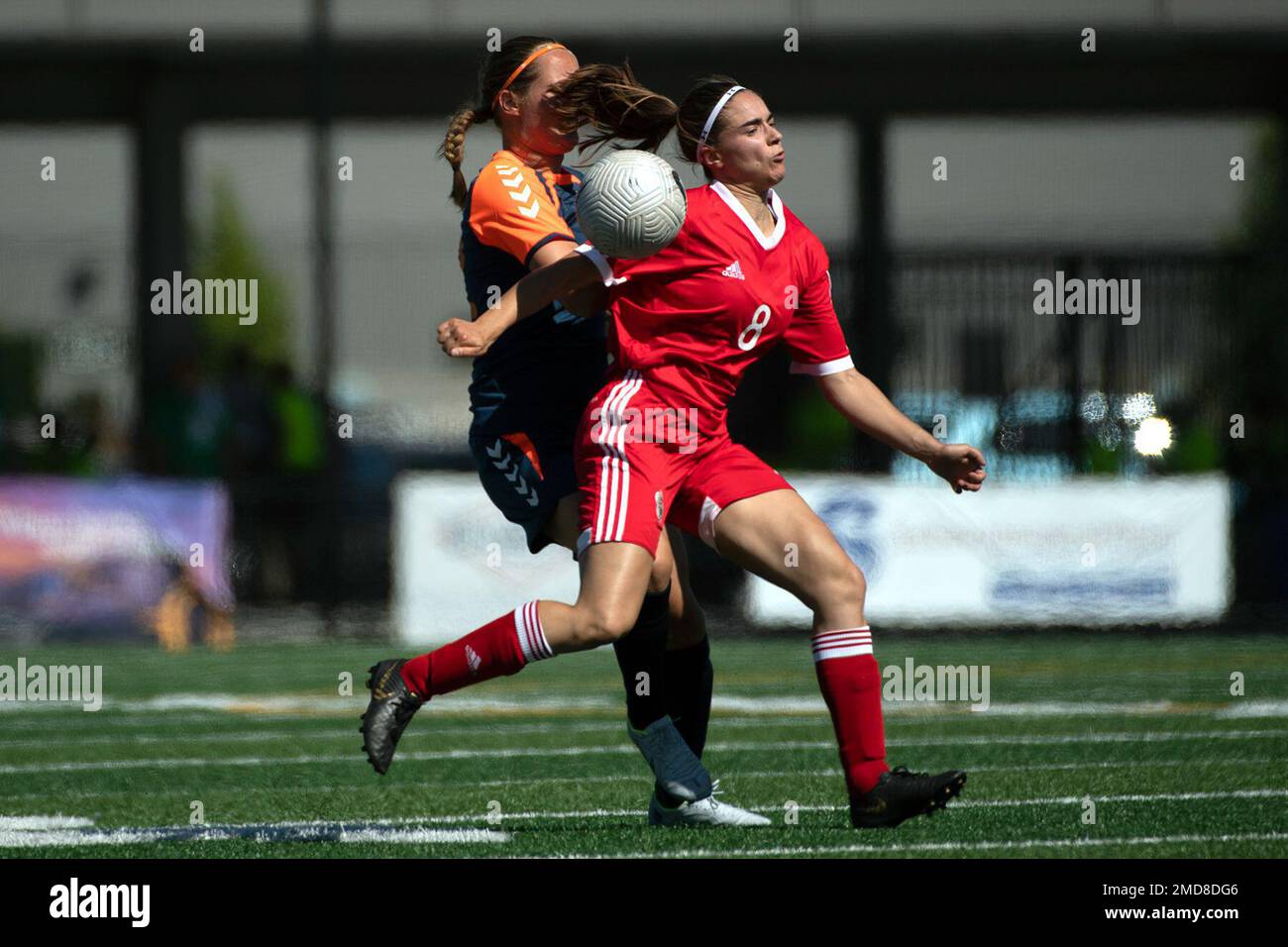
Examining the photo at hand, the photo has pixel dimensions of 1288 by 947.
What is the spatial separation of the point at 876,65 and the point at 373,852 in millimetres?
19041

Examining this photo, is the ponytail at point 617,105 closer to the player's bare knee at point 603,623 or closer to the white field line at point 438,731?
the player's bare knee at point 603,623

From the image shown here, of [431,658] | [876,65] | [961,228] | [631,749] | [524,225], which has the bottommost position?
[631,749]

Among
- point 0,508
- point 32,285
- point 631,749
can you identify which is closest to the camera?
point 631,749

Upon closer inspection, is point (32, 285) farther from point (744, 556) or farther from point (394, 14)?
point (744, 556)

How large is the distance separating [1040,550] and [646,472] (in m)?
10.3

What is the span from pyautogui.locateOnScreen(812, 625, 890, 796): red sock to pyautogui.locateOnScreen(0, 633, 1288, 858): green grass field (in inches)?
8.3

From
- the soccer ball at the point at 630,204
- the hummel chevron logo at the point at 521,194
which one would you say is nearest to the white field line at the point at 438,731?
the hummel chevron logo at the point at 521,194

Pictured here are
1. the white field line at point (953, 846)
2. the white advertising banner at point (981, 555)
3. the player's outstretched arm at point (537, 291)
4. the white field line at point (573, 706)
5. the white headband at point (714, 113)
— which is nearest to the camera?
the white field line at point (953, 846)

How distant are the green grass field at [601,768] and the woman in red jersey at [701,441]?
0.40 metres

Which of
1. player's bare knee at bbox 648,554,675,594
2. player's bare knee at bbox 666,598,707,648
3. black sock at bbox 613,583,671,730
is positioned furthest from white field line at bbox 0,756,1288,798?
player's bare knee at bbox 648,554,675,594

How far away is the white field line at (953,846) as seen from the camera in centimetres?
501

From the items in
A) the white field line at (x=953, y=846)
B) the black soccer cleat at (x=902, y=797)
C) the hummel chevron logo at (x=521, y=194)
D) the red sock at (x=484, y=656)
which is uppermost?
the hummel chevron logo at (x=521, y=194)

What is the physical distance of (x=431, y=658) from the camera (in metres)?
5.60
